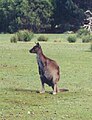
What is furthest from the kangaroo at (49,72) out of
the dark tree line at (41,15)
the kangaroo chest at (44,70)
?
the dark tree line at (41,15)

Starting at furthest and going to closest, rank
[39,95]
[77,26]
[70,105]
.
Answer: [77,26]
[39,95]
[70,105]

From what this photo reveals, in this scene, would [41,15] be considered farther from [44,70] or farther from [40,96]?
[40,96]

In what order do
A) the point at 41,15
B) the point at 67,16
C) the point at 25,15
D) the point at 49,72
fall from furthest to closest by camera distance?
the point at 67,16 → the point at 41,15 → the point at 25,15 → the point at 49,72

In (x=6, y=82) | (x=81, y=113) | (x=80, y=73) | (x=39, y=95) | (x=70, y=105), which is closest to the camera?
(x=81, y=113)

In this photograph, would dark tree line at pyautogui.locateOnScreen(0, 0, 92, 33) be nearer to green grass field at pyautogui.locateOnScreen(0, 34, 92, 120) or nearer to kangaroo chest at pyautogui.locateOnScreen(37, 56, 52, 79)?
green grass field at pyautogui.locateOnScreen(0, 34, 92, 120)

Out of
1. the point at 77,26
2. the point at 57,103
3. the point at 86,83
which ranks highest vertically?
the point at 57,103

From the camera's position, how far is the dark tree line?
8019 cm

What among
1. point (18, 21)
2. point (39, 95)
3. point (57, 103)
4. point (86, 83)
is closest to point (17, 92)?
→ point (39, 95)

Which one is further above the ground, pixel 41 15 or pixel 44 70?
pixel 44 70

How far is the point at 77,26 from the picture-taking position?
83.9m

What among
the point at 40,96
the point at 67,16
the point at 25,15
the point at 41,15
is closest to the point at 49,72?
the point at 40,96

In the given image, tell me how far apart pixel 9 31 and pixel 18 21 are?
7.24 ft

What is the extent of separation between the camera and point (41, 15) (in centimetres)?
8244

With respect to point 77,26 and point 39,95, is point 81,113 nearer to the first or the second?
point 39,95
